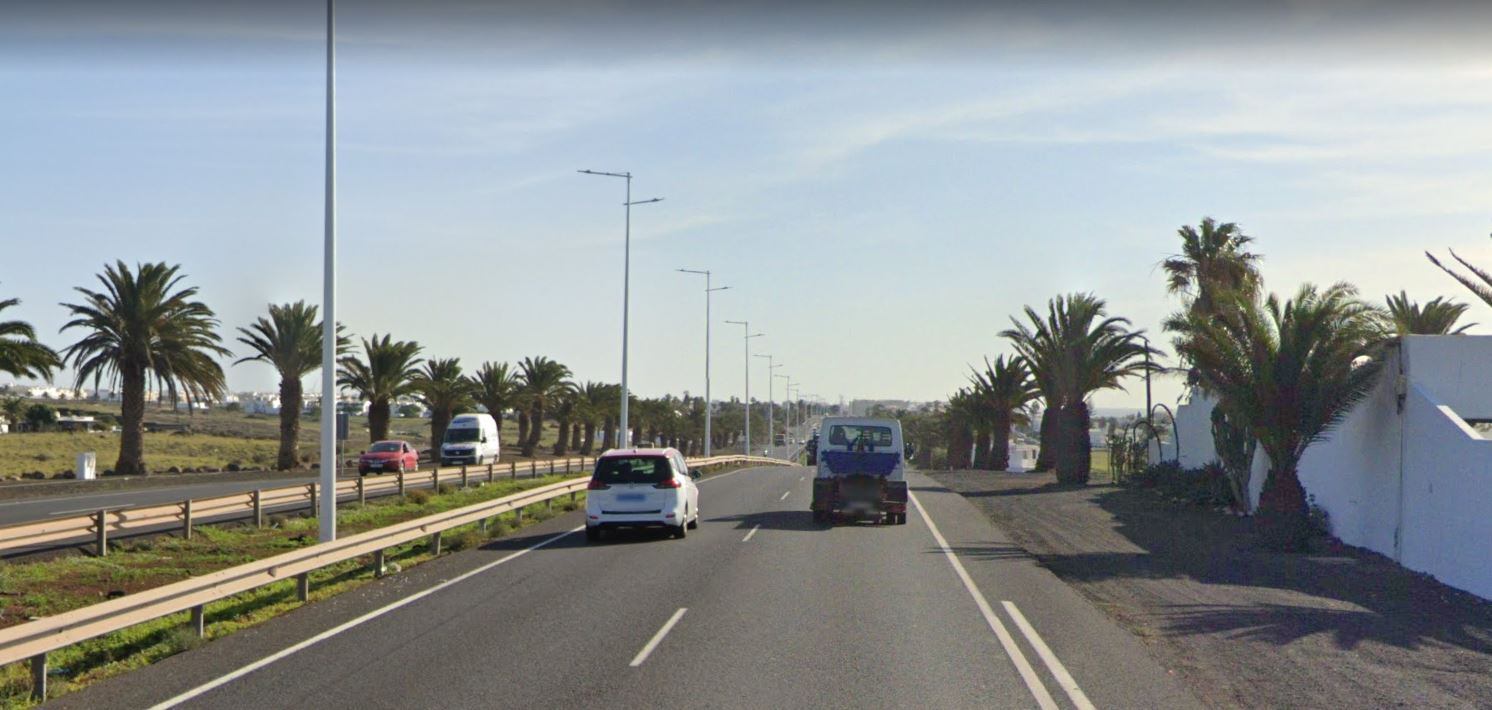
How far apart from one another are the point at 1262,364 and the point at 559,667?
17460 millimetres

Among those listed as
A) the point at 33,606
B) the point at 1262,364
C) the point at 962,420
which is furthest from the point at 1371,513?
the point at 962,420

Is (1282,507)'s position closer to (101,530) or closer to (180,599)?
(180,599)

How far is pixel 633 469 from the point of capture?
22.1 metres

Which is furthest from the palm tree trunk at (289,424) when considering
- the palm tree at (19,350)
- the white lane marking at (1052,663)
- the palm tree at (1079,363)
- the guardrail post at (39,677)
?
the guardrail post at (39,677)

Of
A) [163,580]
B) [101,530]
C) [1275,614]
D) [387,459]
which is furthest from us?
[387,459]

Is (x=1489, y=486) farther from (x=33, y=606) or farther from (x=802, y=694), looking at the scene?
(x=33, y=606)

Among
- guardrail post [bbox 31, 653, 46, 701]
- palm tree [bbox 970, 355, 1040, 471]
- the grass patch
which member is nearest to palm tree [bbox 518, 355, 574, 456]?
palm tree [bbox 970, 355, 1040, 471]

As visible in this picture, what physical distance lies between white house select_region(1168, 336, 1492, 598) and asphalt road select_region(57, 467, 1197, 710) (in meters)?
5.47

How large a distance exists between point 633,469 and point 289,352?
33665 mm

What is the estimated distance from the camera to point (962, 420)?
70750 millimetres

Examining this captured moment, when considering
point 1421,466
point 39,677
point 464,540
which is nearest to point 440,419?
point 464,540

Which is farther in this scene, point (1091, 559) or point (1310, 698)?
point (1091, 559)

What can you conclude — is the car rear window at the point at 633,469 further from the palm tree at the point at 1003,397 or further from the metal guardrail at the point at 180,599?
the palm tree at the point at 1003,397

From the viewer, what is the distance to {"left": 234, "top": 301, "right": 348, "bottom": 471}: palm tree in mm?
51094
